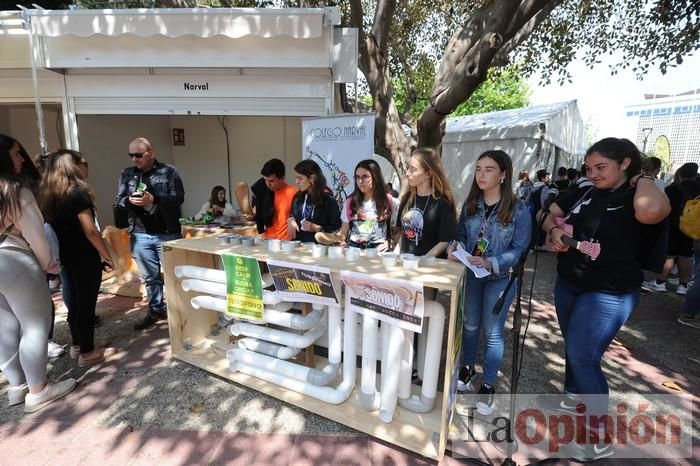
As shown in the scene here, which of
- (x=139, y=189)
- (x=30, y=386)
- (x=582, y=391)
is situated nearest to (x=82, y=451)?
(x=30, y=386)

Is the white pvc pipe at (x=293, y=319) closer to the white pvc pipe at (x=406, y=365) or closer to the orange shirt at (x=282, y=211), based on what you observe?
the white pvc pipe at (x=406, y=365)

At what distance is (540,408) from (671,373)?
1474 millimetres

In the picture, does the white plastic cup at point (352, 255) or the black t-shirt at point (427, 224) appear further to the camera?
the black t-shirt at point (427, 224)

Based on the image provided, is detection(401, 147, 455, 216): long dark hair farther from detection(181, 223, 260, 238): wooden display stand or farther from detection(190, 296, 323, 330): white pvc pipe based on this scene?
detection(181, 223, 260, 238): wooden display stand

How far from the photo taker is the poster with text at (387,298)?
182 centimetres

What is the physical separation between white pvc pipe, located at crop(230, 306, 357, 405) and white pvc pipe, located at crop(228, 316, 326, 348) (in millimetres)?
255

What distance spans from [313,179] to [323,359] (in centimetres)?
150

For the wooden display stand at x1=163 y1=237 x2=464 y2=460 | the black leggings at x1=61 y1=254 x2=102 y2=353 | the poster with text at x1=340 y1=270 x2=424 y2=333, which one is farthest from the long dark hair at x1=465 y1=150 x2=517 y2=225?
the black leggings at x1=61 y1=254 x2=102 y2=353

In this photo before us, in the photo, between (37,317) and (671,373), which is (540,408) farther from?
(37,317)

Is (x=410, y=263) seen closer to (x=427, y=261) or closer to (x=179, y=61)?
(x=427, y=261)

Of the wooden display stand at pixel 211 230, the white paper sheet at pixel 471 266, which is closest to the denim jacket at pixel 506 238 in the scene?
the white paper sheet at pixel 471 266

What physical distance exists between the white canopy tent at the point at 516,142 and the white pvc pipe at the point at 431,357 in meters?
8.40

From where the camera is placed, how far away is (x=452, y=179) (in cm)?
1107

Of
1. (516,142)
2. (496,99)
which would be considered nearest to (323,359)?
(516,142)
